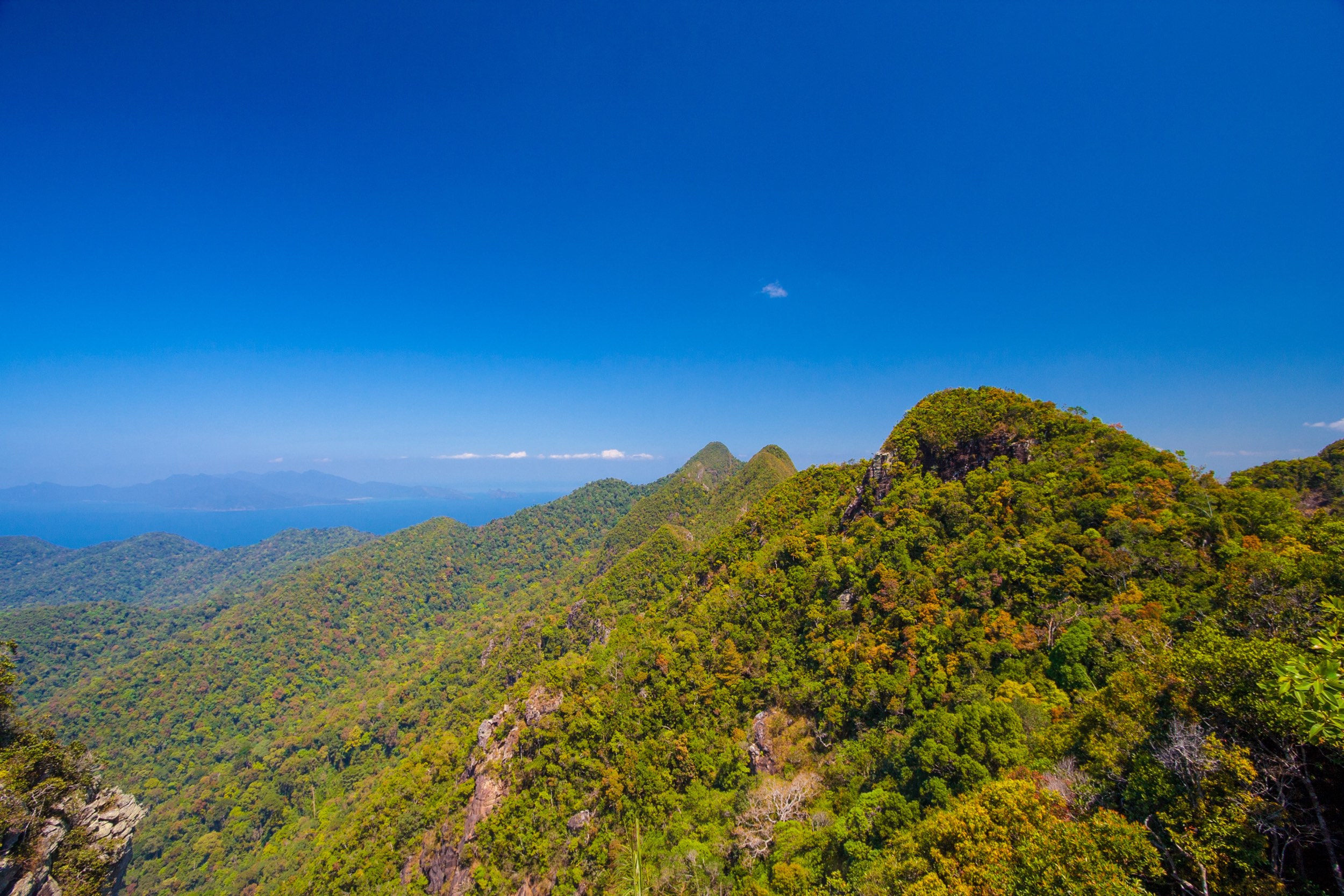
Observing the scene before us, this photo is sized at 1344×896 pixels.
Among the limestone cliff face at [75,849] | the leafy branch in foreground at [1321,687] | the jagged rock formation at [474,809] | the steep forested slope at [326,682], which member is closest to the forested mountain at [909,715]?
the leafy branch in foreground at [1321,687]

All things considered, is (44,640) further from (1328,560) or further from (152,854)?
(1328,560)

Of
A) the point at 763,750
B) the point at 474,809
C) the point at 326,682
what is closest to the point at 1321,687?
the point at 763,750

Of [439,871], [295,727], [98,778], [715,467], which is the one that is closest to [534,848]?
[439,871]

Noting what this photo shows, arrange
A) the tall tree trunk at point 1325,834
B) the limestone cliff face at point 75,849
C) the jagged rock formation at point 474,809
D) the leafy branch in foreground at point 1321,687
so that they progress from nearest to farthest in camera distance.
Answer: the leafy branch in foreground at point 1321,687, the tall tree trunk at point 1325,834, the limestone cliff face at point 75,849, the jagged rock formation at point 474,809

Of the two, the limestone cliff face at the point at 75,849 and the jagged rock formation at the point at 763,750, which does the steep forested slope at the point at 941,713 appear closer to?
the jagged rock formation at the point at 763,750

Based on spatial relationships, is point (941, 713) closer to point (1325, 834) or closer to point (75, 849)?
point (1325, 834)

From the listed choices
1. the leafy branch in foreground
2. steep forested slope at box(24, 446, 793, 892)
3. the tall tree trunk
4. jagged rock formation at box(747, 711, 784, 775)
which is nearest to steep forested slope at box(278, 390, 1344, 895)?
the tall tree trunk
